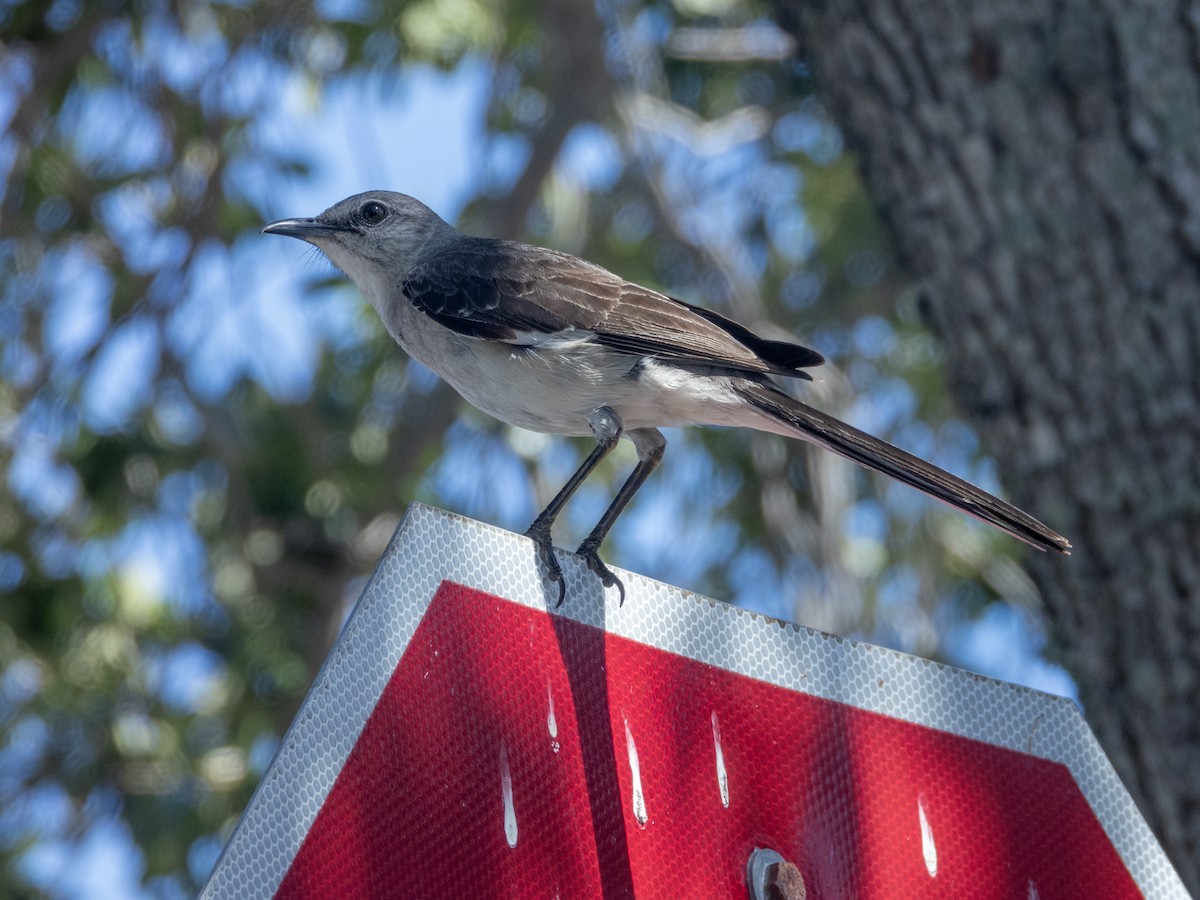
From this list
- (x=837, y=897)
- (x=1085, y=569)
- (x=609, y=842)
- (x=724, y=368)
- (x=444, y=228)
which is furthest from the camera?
(x=444, y=228)

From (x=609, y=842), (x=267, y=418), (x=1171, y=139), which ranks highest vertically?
(x=1171, y=139)

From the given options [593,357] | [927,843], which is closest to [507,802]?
[927,843]

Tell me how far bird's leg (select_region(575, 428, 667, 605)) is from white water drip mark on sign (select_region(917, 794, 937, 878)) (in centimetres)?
60

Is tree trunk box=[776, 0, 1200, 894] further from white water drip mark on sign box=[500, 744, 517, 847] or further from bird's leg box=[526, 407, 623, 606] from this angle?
white water drip mark on sign box=[500, 744, 517, 847]

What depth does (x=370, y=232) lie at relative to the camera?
4.46m

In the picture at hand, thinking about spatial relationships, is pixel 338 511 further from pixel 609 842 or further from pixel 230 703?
pixel 609 842

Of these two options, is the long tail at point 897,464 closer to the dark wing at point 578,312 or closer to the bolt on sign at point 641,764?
the dark wing at point 578,312

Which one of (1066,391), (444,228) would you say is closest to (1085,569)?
(1066,391)

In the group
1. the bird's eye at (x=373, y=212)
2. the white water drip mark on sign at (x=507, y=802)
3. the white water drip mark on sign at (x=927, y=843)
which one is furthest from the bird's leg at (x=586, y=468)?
the bird's eye at (x=373, y=212)

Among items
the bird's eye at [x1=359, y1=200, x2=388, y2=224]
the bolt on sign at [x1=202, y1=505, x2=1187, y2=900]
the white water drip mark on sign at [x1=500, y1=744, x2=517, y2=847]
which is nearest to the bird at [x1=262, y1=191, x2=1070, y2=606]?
the bird's eye at [x1=359, y1=200, x2=388, y2=224]

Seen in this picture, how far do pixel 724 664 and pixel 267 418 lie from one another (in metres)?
5.97

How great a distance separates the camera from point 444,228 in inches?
185

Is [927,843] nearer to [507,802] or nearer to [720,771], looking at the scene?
[720,771]

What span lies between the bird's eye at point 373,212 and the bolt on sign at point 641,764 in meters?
2.78
